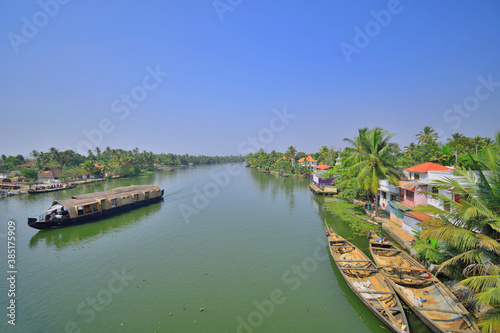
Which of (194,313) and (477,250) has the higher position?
(477,250)

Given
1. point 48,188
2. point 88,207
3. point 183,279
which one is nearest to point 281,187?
point 88,207

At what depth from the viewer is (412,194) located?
20547mm

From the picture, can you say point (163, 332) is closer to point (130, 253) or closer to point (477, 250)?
point (130, 253)

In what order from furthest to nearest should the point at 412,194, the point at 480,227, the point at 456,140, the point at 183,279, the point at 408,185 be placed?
Answer: the point at 456,140 → the point at 412,194 → the point at 408,185 → the point at 183,279 → the point at 480,227

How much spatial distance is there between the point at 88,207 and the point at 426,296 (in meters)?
28.9

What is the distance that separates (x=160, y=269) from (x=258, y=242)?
7.60 m

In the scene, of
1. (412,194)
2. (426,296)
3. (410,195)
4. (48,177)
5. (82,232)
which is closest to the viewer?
(426,296)

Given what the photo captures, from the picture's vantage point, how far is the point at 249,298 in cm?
1153

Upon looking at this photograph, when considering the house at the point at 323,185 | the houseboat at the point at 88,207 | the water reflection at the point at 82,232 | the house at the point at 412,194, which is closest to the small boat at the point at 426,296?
the house at the point at 412,194

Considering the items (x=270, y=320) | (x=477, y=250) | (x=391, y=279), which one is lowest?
(x=270, y=320)

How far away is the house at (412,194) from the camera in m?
16.8

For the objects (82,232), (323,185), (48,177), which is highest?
(48,177)

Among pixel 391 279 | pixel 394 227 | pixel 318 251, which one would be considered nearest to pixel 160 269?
pixel 318 251

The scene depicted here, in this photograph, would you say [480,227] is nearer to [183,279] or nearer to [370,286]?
[370,286]
